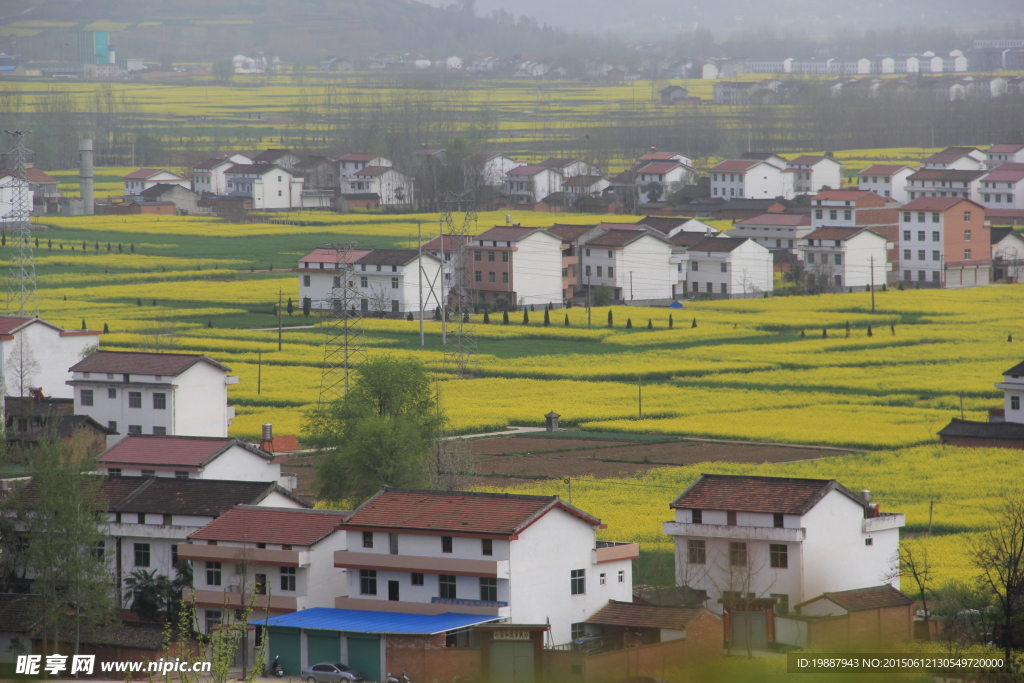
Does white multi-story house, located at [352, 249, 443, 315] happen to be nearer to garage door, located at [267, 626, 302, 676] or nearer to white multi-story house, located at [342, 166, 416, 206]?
garage door, located at [267, 626, 302, 676]

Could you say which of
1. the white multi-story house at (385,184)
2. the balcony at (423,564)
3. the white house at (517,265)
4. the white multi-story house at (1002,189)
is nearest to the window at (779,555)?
the balcony at (423,564)

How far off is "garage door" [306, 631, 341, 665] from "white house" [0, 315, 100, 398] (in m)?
17.6

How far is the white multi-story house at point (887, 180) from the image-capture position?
86.4 m

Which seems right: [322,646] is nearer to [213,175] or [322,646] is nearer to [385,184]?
[385,184]

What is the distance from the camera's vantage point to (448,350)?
4875 cm

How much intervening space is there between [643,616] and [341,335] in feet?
95.1

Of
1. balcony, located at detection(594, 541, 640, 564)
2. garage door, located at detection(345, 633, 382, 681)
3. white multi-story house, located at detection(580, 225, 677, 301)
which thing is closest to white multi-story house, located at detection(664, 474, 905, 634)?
balcony, located at detection(594, 541, 640, 564)

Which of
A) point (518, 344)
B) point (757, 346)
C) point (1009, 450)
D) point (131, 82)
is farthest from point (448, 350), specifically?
point (131, 82)

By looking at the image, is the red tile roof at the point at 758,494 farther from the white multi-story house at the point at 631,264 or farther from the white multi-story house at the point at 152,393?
the white multi-story house at the point at 631,264

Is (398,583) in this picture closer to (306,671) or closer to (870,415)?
(306,671)

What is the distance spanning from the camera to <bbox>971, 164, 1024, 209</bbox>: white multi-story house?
82125 mm

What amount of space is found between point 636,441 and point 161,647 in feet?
52.4

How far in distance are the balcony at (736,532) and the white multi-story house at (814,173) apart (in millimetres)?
70580

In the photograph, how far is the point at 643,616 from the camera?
21.0 m
